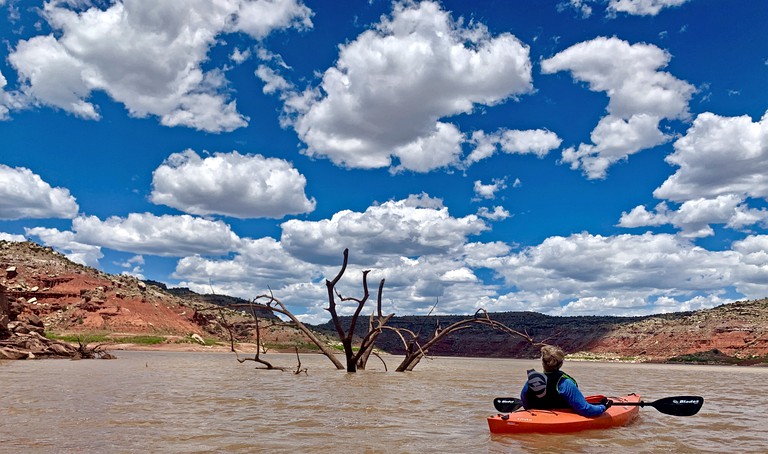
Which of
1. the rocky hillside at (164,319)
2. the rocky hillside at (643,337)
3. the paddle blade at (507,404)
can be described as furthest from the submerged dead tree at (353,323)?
the rocky hillside at (643,337)

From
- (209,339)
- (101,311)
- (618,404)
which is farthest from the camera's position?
(209,339)

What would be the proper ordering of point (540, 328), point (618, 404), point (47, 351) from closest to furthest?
point (618, 404) < point (47, 351) < point (540, 328)

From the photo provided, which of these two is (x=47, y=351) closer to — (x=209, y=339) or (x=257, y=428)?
(x=257, y=428)

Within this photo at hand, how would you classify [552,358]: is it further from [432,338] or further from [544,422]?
[432,338]

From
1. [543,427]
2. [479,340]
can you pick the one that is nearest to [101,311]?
[543,427]

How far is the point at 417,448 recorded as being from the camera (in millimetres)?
8516

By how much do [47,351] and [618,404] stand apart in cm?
3208

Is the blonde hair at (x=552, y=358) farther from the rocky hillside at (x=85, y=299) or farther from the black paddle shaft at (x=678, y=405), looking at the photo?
the rocky hillside at (x=85, y=299)

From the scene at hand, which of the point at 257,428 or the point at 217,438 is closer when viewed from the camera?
the point at 217,438

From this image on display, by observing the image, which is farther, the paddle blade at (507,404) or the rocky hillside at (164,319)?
the rocky hillside at (164,319)

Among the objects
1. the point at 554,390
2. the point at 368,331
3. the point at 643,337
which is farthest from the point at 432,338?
the point at 643,337

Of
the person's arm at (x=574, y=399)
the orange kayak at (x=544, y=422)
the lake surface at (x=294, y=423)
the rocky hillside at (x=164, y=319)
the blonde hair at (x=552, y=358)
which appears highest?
the rocky hillside at (x=164, y=319)

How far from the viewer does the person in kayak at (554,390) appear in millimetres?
10531

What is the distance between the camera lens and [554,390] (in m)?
10.7
